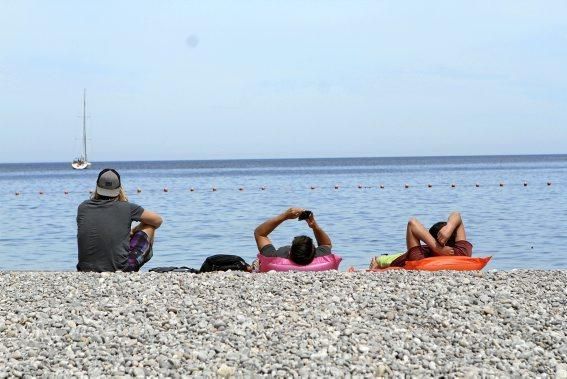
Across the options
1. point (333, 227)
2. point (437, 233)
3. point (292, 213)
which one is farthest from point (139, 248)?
point (333, 227)

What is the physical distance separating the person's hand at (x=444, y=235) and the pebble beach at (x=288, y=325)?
1408 millimetres

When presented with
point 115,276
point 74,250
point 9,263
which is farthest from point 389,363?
point 74,250

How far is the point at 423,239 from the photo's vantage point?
10.1 m

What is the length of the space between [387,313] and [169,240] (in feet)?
41.7

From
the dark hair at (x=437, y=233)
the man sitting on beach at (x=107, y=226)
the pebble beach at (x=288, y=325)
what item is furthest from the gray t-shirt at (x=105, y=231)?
the dark hair at (x=437, y=233)

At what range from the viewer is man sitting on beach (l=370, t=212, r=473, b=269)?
33.1 feet

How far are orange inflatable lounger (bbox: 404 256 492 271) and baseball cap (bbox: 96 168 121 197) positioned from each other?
3.23 m

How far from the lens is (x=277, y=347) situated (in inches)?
245

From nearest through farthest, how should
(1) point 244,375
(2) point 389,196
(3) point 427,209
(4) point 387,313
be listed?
1. (1) point 244,375
2. (4) point 387,313
3. (3) point 427,209
4. (2) point 389,196

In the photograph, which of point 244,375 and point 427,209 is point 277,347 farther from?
point 427,209

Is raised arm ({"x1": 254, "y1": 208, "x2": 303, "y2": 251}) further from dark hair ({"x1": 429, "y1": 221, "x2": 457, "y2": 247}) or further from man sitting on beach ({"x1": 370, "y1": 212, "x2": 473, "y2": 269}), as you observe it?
dark hair ({"x1": 429, "y1": 221, "x2": 457, "y2": 247})

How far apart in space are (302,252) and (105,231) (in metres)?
2.07

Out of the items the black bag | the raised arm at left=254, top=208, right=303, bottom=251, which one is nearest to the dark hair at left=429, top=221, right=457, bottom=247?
the raised arm at left=254, top=208, right=303, bottom=251

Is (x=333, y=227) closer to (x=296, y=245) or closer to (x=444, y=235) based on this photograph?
(x=444, y=235)
